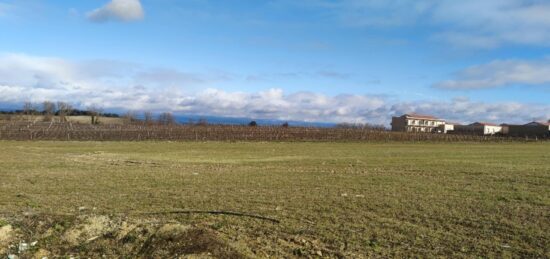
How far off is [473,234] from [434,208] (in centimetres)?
241

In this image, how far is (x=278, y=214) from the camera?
9.73 m

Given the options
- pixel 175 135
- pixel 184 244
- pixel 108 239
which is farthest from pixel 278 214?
pixel 175 135

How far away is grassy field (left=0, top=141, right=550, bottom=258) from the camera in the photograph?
695 centimetres

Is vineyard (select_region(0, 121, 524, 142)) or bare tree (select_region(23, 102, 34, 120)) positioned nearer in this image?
vineyard (select_region(0, 121, 524, 142))

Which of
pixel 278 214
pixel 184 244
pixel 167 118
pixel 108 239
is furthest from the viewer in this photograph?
pixel 167 118

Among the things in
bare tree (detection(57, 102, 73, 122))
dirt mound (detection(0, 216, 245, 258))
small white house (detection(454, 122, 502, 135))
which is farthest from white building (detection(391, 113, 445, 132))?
dirt mound (detection(0, 216, 245, 258))

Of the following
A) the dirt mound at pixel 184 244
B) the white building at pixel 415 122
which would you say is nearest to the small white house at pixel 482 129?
the white building at pixel 415 122

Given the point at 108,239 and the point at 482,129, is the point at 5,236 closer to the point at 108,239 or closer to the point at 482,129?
the point at 108,239

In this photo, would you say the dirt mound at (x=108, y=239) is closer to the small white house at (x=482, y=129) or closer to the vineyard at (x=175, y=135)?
the vineyard at (x=175, y=135)

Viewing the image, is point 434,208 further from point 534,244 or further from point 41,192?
point 41,192

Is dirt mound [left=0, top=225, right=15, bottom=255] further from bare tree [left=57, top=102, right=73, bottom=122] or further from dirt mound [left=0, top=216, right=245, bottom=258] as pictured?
bare tree [left=57, top=102, right=73, bottom=122]

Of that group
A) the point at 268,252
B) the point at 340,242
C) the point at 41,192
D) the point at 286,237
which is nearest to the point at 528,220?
the point at 340,242

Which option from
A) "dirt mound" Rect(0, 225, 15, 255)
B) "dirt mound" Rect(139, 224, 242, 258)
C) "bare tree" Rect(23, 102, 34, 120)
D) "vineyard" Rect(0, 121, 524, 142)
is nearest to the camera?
"dirt mound" Rect(139, 224, 242, 258)

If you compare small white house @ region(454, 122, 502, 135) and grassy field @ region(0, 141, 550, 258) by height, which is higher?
small white house @ region(454, 122, 502, 135)
